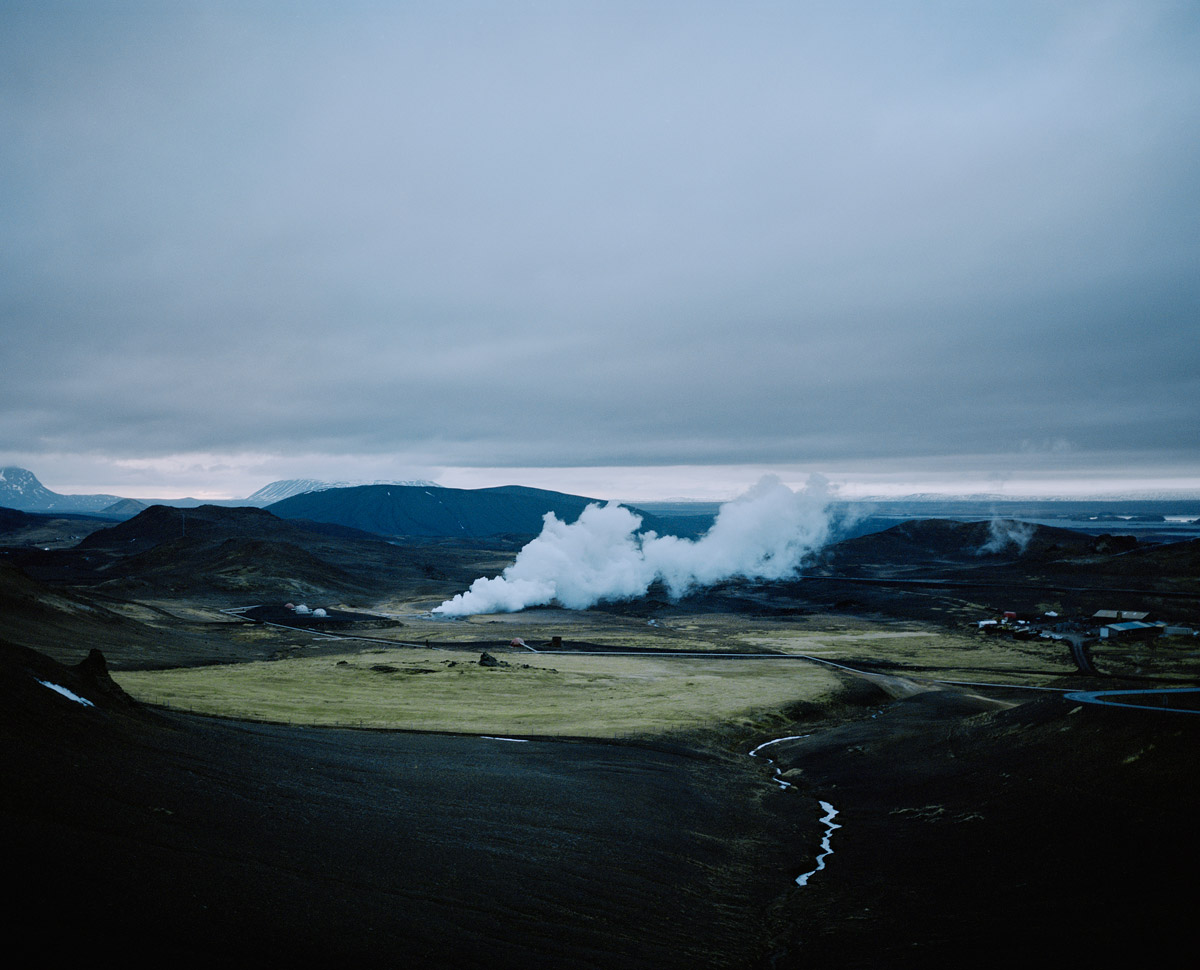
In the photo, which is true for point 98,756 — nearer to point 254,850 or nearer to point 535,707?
point 254,850

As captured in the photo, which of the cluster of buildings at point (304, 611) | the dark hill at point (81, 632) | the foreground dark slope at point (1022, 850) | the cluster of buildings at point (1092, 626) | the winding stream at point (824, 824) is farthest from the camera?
the cluster of buildings at point (304, 611)

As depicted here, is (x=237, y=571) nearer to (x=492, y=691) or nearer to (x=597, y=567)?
(x=597, y=567)

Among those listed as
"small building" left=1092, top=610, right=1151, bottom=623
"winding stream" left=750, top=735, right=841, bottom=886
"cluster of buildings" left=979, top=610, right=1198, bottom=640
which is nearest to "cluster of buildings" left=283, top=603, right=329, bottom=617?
"winding stream" left=750, top=735, right=841, bottom=886

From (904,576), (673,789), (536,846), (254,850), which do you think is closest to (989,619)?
(904,576)

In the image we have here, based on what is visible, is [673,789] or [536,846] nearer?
[536,846]

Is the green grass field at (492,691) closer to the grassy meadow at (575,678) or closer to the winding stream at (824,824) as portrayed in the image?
the grassy meadow at (575,678)

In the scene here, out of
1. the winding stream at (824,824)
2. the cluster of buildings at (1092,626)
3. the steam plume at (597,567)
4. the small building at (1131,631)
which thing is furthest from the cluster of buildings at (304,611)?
the small building at (1131,631)

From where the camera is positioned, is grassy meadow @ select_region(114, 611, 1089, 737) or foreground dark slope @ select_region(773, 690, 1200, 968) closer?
foreground dark slope @ select_region(773, 690, 1200, 968)

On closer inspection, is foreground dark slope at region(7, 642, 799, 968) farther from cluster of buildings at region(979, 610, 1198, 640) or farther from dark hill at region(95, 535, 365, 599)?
dark hill at region(95, 535, 365, 599)
